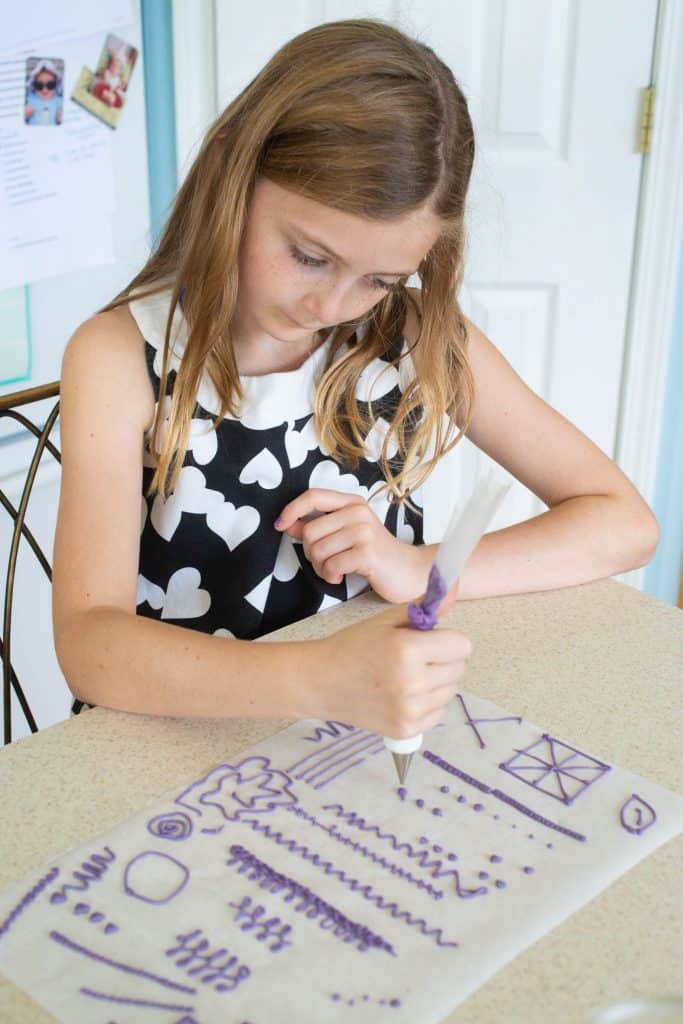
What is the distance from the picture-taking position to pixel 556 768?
76 centimetres

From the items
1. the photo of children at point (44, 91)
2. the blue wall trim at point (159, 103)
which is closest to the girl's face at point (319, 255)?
the photo of children at point (44, 91)

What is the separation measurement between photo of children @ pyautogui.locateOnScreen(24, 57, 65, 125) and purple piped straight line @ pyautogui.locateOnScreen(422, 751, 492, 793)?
1.31m

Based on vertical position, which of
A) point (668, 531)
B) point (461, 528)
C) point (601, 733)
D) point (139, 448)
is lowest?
point (668, 531)

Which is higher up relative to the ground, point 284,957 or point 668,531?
point 284,957

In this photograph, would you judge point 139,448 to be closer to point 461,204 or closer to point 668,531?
point 461,204

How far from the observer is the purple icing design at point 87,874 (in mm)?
633

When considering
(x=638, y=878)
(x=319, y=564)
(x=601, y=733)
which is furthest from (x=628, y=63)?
(x=638, y=878)

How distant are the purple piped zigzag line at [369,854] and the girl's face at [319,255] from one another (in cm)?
42

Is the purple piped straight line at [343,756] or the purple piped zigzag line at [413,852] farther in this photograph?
the purple piped straight line at [343,756]

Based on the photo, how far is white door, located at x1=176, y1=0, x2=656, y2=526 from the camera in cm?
186

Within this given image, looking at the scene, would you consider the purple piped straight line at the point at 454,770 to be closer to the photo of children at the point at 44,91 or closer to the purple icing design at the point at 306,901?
the purple icing design at the point at 306,901

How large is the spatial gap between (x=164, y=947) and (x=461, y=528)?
0.27m

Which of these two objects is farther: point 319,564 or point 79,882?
point 319,564

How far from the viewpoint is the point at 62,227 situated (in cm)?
177
